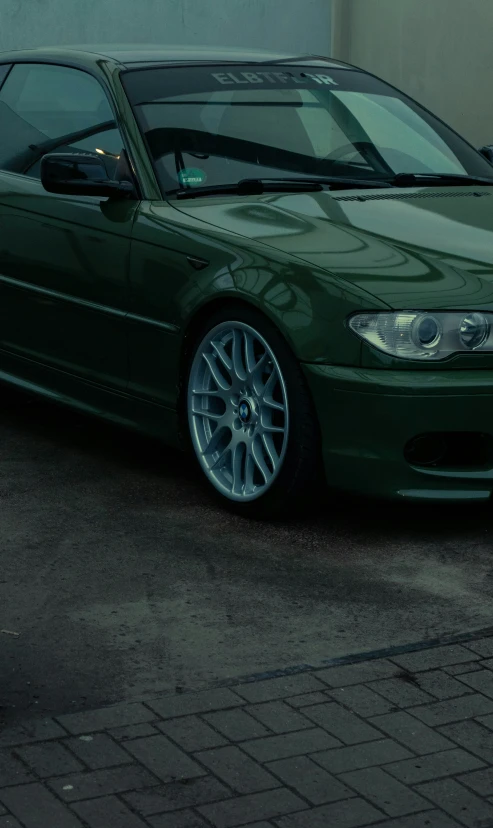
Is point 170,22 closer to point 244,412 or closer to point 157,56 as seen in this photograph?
point 157,56

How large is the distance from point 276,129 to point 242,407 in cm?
137

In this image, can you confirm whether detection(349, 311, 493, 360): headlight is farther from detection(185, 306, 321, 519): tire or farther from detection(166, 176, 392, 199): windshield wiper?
detection(166, 176, 392, 199): windshield wiper

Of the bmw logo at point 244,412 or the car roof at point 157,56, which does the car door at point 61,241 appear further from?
the bmw logo at point 244,412

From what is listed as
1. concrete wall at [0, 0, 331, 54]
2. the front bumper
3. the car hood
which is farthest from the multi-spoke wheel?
concrete wall at [0, 0, 331, 54]

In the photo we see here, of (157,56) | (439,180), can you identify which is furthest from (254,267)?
(157,56)

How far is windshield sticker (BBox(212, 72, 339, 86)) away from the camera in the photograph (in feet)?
20.1

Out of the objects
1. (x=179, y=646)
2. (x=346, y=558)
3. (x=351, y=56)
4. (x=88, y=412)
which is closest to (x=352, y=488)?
(x=346, y=558)

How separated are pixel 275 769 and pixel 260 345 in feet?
6.84

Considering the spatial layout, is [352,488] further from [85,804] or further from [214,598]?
[85,804]

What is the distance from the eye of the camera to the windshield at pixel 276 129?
5840 mm

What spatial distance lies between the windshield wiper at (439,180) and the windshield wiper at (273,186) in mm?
164

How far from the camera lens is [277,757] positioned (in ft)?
11.3

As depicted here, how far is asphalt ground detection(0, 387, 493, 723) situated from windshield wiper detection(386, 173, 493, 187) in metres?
1.37

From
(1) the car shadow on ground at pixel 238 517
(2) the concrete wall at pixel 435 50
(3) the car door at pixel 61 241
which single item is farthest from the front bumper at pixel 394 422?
(2) the concrete wall at pixel 435 50
